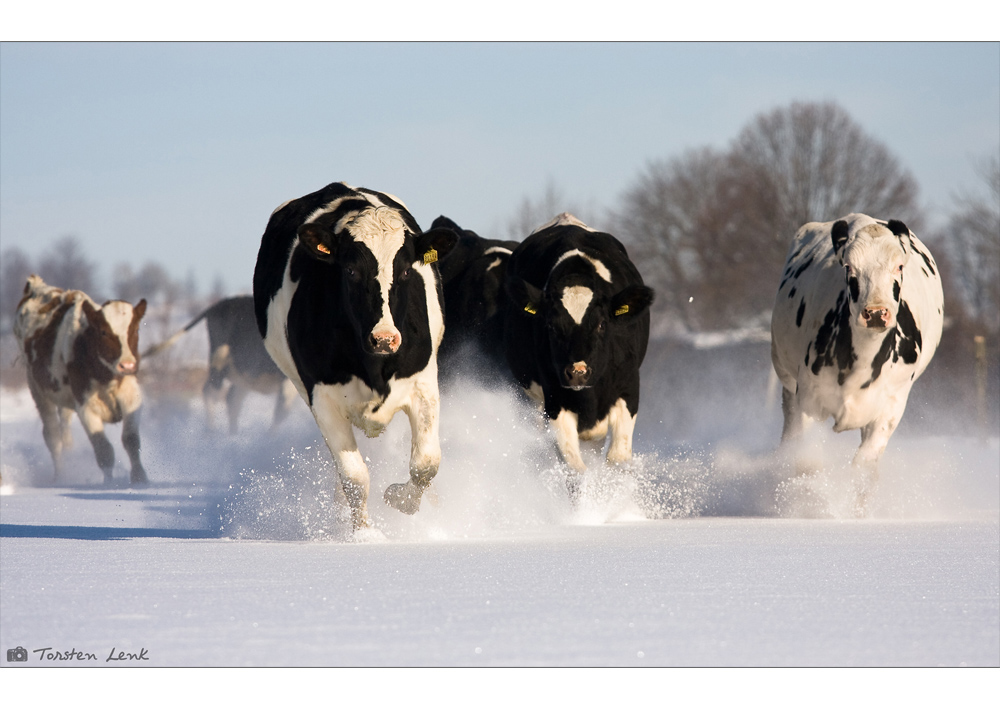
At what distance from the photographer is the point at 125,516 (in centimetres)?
848

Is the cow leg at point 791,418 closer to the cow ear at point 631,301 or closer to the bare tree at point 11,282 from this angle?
the cow ear at point 631,301

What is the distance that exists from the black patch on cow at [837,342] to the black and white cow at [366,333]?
3115mm

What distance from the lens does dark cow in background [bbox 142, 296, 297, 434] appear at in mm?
20219

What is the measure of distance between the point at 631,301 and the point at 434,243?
2033 mm

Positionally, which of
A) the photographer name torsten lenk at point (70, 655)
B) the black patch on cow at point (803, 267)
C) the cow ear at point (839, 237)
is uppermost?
the cow ear at point (839, 237)

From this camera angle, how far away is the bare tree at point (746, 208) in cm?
4144

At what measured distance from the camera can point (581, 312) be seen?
26.6ft

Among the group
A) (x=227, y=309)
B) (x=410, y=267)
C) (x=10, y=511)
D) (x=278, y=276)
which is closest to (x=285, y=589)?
(x=410, y=267)

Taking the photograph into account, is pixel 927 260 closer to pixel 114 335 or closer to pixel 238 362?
pixel 114 335


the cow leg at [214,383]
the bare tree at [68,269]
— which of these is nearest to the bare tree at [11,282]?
the bare tree at [68,269]

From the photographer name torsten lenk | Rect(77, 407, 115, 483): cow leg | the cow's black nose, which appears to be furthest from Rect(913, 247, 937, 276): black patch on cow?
Rect(77, 407, 115, 483): cow leg

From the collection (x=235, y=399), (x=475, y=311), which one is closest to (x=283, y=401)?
(x=235, y=399)

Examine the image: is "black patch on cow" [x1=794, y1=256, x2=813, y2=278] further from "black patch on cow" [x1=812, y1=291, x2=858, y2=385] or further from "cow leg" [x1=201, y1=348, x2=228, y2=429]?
"cow leg" [x1=201, y1=348, x2=228, y2=429]

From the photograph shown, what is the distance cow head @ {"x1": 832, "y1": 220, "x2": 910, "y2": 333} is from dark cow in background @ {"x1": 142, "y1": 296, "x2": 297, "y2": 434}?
12951mm
